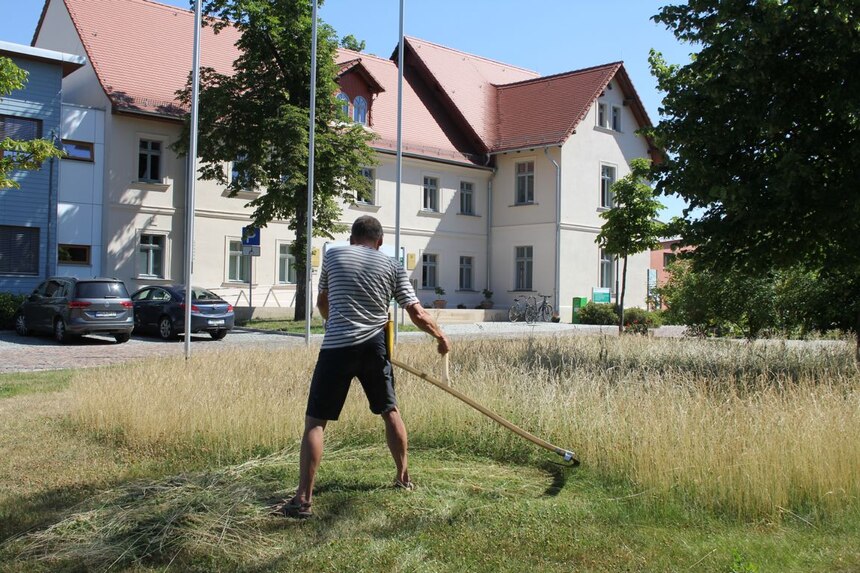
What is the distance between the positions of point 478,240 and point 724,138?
27889mm

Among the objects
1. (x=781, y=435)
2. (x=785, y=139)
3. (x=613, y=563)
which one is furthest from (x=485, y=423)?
(x=785, y=139)

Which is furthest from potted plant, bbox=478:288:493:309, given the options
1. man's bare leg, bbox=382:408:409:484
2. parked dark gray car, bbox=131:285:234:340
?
man's bare leg, bbox=382:408:409:484

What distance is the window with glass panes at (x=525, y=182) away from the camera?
38.0 metres

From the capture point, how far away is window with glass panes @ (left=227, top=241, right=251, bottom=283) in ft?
103

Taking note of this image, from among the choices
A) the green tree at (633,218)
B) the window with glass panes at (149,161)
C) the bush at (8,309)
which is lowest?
the bush at (8,309)

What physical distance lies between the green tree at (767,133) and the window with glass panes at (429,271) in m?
25.1

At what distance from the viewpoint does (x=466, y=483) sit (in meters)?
6.27

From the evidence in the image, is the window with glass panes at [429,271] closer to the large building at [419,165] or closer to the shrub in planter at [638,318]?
the large building at [419,165]

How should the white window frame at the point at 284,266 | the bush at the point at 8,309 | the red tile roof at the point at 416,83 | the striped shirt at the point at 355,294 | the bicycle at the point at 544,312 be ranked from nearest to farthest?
the striped shirt at the point at 355,294, the bush at the point at 8,309, the red tile roof at the point at 416,83, the white window frame at the point at 284,266, the bicycle at the point at 544,312

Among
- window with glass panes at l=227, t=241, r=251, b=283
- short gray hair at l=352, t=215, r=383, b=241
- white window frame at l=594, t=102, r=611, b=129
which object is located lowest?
short gray hair at l=352, t=215, r=383, b=241

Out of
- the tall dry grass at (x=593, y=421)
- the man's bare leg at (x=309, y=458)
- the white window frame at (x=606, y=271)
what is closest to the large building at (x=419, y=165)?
the white window frame at (x=606, y=271)

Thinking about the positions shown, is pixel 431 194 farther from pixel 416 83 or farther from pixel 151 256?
pixel 151 256

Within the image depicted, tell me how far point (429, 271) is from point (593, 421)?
3039 cm

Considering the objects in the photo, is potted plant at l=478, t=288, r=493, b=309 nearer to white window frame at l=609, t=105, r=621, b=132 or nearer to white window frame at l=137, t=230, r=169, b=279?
white window frame at l=609, t=105, r=621, b=132
